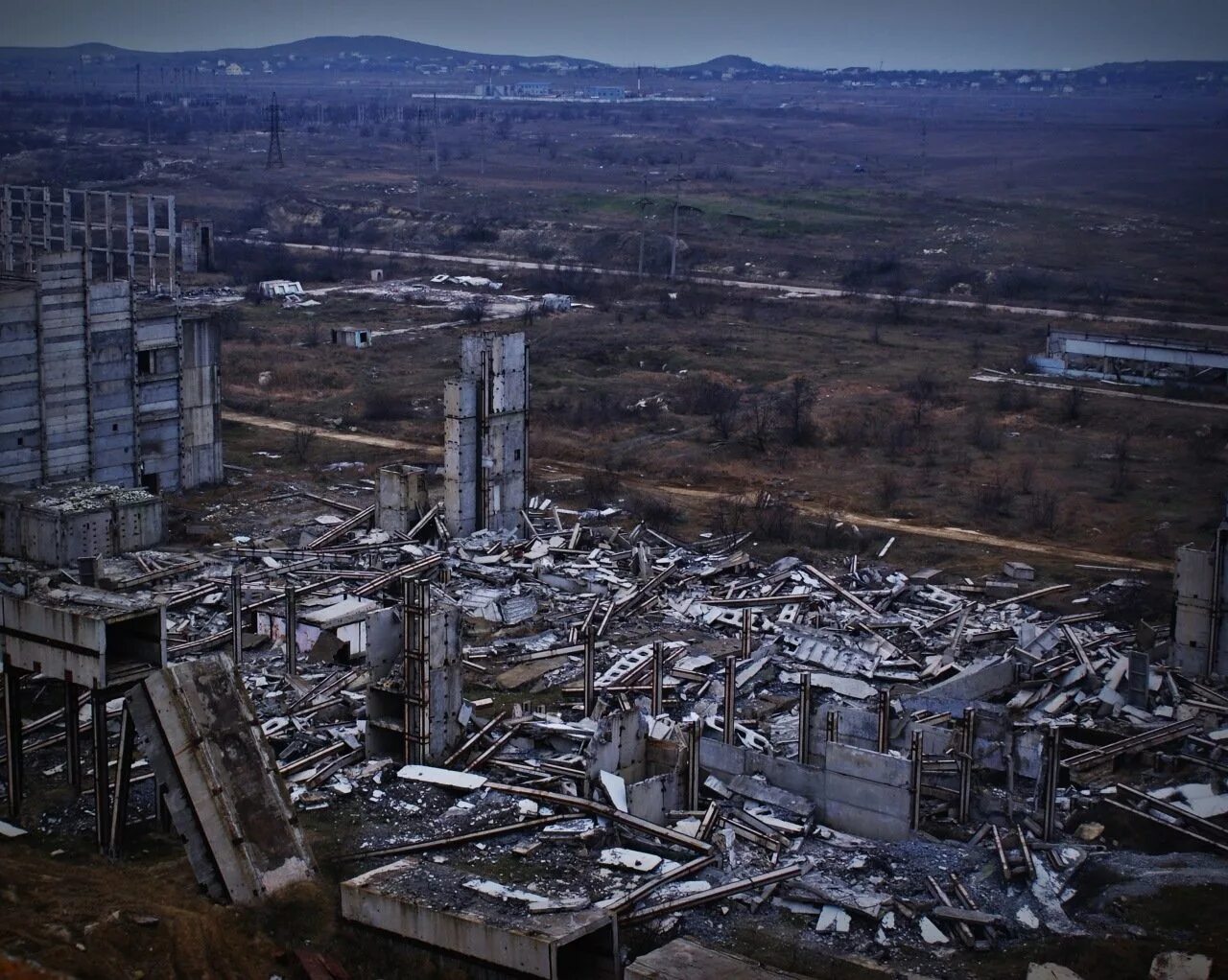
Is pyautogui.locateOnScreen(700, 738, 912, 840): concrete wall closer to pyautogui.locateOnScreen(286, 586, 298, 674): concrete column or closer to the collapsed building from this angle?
the collapsed building

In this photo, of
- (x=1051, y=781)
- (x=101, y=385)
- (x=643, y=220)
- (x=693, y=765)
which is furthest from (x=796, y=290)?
(x=1051, y=781)

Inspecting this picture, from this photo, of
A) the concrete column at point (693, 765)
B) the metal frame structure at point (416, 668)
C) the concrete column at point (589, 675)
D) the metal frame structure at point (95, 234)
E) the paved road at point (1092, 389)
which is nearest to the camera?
the concrete column at point (693, 765)

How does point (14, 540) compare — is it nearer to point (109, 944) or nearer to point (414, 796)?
point (414, 796)

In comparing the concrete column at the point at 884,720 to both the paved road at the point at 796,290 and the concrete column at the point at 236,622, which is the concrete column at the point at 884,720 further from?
the paved road at the point at 796,290

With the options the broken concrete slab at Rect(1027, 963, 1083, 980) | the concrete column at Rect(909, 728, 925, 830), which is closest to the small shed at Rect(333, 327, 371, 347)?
the concrete column at Rect(909, 728, 925, 830)

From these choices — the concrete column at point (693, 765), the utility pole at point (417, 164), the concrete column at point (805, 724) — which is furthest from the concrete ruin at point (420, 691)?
the utility pole at point (417, 164)

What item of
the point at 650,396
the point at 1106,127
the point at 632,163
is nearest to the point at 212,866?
the point at 650,396
